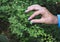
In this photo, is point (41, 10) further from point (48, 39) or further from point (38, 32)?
point (48, 39)

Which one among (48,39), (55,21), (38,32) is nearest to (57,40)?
(48,39)

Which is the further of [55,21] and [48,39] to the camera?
[48,39]

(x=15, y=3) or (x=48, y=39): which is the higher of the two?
(x=15, y=3)

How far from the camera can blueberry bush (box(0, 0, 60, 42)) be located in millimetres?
3486

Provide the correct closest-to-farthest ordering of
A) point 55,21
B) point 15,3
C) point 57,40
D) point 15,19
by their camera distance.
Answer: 1. point 55,21
2. point 15,19
3. point 15,3
4. point 57,40

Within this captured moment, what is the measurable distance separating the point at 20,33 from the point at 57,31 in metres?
0.76

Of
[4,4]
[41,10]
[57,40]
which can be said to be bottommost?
[57,40]

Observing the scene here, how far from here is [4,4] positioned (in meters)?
3.90

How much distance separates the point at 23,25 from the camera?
350 cm

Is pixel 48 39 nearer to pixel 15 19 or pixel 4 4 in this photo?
pixel 15 19

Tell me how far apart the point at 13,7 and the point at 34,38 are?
0.57 m

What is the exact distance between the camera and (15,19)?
352 cm

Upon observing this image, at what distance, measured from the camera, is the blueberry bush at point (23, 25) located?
349 centimetres

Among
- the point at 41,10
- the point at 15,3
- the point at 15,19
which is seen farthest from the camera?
the point at 15,3
